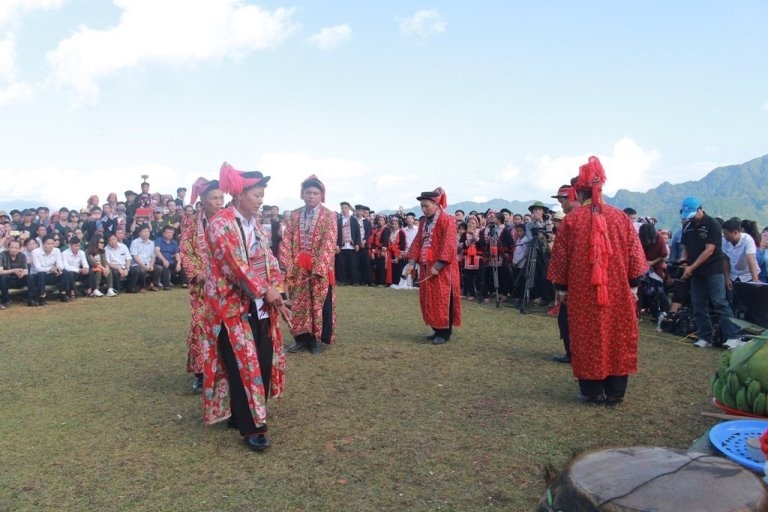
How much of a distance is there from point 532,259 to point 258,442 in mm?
6799

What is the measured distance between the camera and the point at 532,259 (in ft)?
32.3

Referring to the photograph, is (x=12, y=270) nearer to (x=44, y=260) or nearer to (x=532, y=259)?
(x=44, y=260)

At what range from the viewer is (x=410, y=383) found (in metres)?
5.53

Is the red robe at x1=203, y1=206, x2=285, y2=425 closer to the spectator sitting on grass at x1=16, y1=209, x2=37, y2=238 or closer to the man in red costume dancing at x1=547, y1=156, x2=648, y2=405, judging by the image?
the man in red costume dancing at x1=547, y1=156, x2=648, y2=405

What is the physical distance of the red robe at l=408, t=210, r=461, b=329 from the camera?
7043mm

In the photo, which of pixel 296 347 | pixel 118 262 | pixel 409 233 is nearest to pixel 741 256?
pixel 296 347

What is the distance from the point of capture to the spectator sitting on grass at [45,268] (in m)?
11.2

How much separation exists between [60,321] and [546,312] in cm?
779

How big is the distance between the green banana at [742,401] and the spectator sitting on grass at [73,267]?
11.6 metres

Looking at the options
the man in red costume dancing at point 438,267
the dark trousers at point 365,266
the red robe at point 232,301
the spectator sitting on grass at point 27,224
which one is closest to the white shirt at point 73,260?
the spectator sitting on grass at point 27,224

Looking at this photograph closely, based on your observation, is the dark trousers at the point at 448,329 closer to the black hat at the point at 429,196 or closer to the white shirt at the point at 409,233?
the black hat at the point at 429,196

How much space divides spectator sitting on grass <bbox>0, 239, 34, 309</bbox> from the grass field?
4.02 metres

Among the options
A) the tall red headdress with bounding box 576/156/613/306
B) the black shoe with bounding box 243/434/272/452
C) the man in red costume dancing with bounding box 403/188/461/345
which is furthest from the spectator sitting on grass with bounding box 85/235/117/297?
the tall red headdress with bounding box 576/156/613/306

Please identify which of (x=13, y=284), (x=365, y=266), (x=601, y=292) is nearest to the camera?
(x=601, y=292)
